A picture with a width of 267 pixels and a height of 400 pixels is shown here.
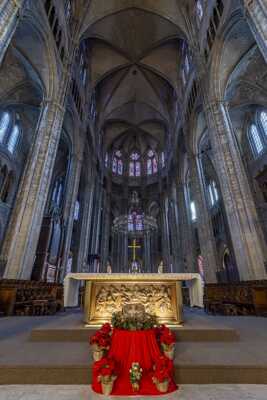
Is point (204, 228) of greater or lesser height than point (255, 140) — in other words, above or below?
below

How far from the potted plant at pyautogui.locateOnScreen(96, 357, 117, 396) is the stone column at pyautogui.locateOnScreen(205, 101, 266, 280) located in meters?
8.04

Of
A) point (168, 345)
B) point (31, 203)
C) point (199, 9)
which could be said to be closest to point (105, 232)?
point (31, 203)

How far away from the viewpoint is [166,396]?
2.24 metres

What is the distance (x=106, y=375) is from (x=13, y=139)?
19.6 meters

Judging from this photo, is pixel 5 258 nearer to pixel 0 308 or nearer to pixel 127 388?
pixel 0 308

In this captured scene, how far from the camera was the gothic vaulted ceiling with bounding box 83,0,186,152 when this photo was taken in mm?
17844

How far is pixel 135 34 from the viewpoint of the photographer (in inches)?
807

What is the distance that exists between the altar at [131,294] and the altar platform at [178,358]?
34.1 inches

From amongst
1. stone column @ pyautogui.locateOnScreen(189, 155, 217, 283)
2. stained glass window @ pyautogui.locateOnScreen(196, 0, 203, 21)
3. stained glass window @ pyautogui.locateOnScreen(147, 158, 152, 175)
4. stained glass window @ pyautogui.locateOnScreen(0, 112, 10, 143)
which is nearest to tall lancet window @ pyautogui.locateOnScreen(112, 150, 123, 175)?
stained glass window @ pyautogui.locateOnScreen(147, 158, 152, 175)

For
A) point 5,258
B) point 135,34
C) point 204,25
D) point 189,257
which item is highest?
point 135,34

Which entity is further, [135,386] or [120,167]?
[120,167]

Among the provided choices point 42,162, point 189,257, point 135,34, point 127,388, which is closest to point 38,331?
point 127,388

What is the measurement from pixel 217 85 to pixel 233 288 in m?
12.0

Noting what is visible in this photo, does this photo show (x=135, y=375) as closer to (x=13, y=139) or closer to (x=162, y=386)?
(x=162, y=386)
